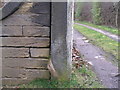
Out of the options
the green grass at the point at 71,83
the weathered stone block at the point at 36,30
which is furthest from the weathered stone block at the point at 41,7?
the green grass at the point at 71,83

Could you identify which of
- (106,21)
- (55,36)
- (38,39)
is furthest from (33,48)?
(106,21)

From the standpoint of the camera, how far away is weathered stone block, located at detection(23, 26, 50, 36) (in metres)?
3.10

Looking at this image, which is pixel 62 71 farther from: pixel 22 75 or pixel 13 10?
pixel 13 10

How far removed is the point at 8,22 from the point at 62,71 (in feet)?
3.17

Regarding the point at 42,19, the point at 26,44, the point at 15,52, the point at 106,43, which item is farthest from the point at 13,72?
the point at 106,43

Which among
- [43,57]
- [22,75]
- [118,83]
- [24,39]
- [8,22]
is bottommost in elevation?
[118,83]

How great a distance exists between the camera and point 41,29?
3104 mm

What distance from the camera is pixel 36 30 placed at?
3.11 metres

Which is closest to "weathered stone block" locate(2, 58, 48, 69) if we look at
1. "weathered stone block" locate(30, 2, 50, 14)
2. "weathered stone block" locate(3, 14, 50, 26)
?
"weathered stone block" locate(3, 14, 50, 26)

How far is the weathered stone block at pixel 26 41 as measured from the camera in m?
3.13

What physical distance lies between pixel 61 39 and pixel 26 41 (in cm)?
47

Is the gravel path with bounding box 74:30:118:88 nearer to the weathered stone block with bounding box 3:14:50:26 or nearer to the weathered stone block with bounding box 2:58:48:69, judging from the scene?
the weathered stone block with bounding box 2:58:48:69

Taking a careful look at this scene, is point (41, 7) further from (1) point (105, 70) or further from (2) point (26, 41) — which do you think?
(1) point (105, 70)

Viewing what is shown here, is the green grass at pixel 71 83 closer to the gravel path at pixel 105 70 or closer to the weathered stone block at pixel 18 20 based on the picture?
the gravel path at pixel 105 70
